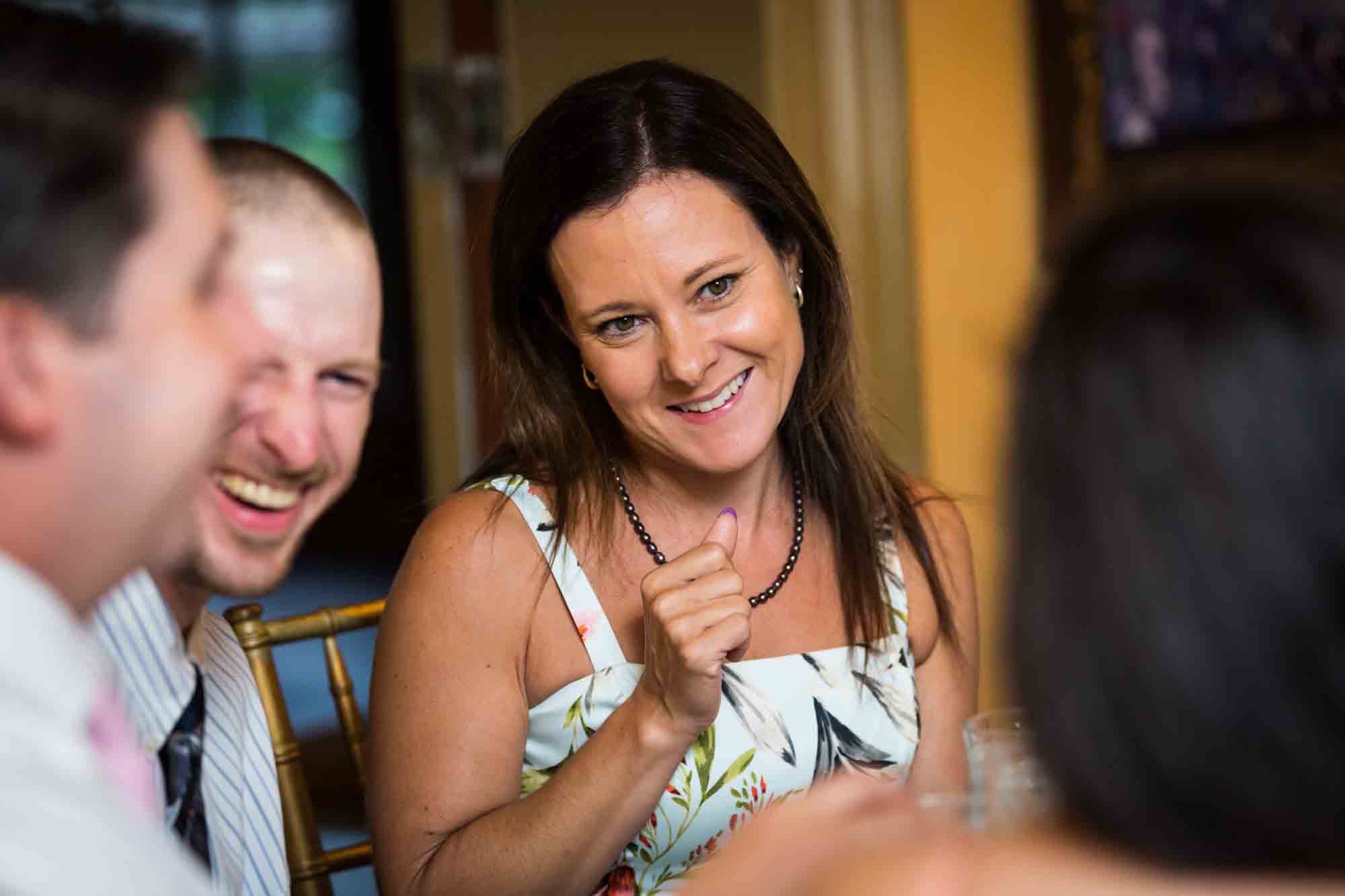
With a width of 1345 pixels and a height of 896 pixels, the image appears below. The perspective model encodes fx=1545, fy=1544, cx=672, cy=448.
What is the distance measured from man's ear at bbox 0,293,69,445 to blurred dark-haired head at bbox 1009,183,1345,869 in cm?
49

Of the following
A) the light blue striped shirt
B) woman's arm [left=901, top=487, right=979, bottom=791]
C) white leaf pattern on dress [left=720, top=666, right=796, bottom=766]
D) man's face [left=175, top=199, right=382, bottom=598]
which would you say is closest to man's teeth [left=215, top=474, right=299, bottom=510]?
man's face [left=175, top=199, right=382, bottom=598]

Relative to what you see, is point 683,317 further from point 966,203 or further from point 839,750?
point 966,203

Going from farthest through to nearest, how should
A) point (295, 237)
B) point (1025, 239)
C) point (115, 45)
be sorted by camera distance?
point (1025, 239), point (295, 237), point (115, 45)

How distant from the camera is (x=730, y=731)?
5.65ft

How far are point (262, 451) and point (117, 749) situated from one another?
1.13 ft

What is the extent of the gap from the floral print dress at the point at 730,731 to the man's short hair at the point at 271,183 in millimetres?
646

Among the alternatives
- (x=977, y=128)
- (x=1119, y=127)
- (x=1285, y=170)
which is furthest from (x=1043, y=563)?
(x=977, y=128)

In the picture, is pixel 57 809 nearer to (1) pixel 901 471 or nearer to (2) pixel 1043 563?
(2) pixel 1043 563

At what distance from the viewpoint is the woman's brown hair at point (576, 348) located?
1.76 meters

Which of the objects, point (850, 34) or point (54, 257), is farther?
point (850, 34)

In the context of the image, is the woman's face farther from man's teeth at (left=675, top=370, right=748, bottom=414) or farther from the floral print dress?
the floral print dress

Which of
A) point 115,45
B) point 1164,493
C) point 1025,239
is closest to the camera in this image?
point 1164,493

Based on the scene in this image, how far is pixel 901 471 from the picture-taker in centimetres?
208

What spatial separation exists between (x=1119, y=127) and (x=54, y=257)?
2473 millimetres
